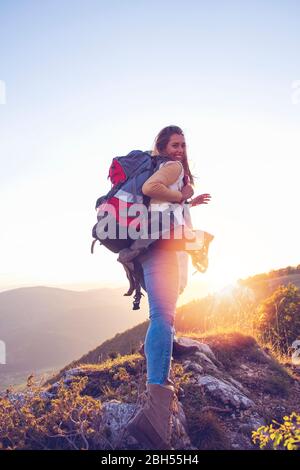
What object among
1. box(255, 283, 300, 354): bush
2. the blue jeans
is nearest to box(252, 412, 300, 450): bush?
the blue jeans

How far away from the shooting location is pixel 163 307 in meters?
3.44

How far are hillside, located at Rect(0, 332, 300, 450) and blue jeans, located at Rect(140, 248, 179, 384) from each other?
499mm

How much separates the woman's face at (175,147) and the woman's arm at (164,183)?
1.12 ft

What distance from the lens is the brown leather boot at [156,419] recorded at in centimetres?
320

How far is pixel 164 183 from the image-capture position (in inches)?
139

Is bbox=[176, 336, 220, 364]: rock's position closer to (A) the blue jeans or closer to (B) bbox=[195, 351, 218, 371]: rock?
(B) bbox=[195, 351, 218, 371]: rock

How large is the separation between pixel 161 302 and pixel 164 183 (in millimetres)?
1135

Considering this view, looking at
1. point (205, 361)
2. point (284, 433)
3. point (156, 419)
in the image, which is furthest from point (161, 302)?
point (205, 361)

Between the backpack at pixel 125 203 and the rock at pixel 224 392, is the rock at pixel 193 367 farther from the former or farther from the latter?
the backpack at pixel 125 203

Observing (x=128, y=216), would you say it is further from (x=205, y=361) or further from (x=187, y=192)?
(x=205, y=361)

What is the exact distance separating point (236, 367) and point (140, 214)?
3915 millimetres

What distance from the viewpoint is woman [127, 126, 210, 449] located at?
3223 millimetres

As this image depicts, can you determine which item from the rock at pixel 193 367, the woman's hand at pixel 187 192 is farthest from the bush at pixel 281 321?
the woman's hand at pixel 187 192
